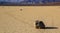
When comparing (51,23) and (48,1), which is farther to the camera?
(48,1)

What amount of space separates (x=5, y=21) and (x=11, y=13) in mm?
123

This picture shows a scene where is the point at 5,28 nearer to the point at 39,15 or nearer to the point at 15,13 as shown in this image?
the point at 15,13

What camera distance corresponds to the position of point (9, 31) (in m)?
1.22

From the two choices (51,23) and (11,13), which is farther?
(11,13)

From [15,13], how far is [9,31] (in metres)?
0.26

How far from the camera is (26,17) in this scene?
4.53 feet

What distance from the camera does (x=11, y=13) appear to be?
144 centimetres

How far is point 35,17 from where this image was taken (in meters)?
1.38

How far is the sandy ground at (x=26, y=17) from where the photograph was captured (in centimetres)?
124

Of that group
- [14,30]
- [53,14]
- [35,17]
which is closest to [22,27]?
[14,30]

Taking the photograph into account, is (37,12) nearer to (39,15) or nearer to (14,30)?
(39,15)

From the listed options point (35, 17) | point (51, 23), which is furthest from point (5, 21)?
point (51, 23)

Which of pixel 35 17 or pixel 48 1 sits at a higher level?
pixel 48 1

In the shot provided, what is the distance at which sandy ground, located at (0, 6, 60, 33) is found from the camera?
124 cm
